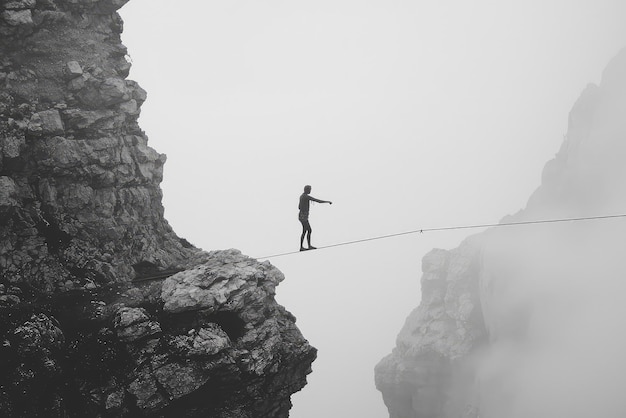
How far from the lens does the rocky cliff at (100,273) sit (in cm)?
1486

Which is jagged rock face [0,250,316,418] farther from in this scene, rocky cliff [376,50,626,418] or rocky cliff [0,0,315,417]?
rocky cliff [376,50,626,418]

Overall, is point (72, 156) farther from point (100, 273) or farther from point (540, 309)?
point (540, 309)

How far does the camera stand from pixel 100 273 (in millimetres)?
18641

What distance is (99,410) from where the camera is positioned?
47.7 ft

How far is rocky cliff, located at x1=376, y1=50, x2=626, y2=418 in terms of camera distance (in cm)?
6475

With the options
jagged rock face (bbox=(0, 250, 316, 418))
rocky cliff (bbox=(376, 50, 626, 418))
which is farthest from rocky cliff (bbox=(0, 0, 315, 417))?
→ rocky cliff (bbox=(376, 50, 626, 418))

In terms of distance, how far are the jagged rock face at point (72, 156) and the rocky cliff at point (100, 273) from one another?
0.19 ft

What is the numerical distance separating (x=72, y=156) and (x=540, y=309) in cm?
7657

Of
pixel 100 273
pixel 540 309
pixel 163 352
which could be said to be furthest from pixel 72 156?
pixel 540 309

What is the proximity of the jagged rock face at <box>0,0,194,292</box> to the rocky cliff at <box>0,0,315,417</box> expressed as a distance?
58 mm

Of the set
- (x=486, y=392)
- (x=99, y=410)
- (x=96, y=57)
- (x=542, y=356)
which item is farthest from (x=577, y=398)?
(x=96, y=57)

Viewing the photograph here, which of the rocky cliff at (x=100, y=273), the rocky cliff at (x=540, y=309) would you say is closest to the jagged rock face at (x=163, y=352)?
the rocky cliff at (x=100, y=273)

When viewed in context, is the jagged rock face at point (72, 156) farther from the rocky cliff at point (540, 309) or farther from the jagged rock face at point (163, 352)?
the rocky cliff at point (540, 309)

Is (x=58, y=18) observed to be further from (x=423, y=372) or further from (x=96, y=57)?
(x=423, y=372)
